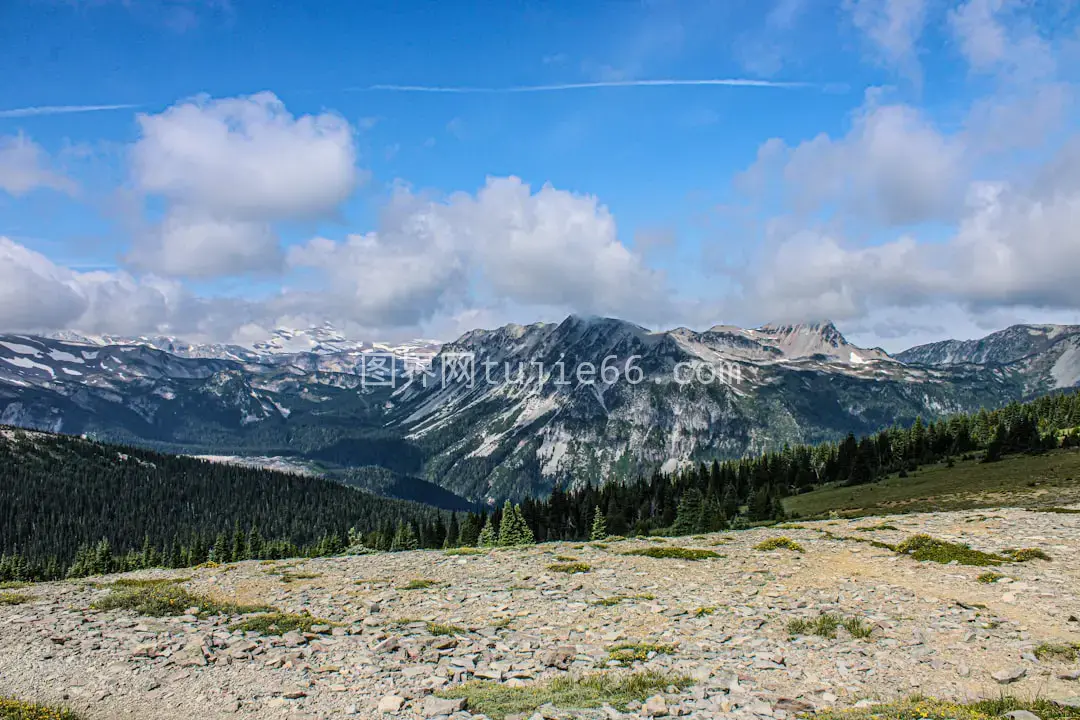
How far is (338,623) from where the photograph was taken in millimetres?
19531

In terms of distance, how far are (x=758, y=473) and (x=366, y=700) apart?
478 ft

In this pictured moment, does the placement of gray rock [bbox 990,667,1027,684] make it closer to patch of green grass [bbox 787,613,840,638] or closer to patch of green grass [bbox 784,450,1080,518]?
patch of green grass [bbox 787,613,840,638]

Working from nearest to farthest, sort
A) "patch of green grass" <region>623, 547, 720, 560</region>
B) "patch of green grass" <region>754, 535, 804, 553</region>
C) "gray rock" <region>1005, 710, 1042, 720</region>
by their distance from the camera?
"gray rock" <region>1005, 710, 1042, 720</region> → "patch of green grass" <region>623, 547, 720, 560</region> → "patch of green grass" <region>754, 535, 804, 553</region>

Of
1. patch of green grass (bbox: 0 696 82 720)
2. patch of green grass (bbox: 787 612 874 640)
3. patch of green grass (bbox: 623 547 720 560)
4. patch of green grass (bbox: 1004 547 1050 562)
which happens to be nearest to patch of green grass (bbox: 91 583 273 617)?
patch of green grass (bbox: 0 696 82 720)

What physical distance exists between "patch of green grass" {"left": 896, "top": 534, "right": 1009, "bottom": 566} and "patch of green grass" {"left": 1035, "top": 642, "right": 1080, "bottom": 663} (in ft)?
43.1

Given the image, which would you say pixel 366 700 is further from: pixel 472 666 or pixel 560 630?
pixel 560 630

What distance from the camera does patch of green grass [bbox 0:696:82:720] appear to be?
12.1 m

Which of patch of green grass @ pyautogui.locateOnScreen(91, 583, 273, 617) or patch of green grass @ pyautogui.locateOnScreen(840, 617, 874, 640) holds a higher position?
patch of green grass @ pyautogui.locateOnScreen(840, 617, 874, 640)

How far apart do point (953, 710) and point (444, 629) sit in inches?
526

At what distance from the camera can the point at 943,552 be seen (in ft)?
95.9

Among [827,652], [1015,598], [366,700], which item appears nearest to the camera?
[366,700]

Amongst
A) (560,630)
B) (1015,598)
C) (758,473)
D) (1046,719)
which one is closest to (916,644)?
(1046,719)

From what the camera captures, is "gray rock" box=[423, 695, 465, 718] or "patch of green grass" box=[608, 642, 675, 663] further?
"patch of green grass" box=[608, 642, 675, 663]

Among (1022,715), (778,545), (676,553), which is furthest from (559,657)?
(778,545)
